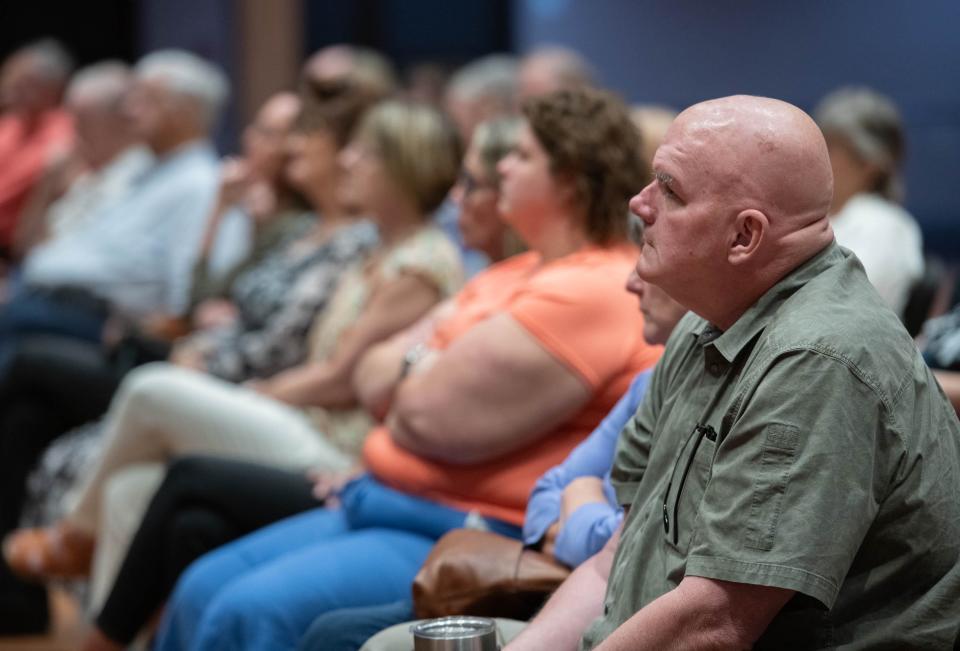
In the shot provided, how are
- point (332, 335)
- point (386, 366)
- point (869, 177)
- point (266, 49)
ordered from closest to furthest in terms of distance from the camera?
point (386, 366), point (332, 335), point (869, 177), point (266, 49)

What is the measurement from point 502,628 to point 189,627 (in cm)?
95

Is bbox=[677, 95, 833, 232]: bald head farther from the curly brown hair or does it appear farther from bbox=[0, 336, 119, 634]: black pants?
bbox=[0, 336, 119, 634]: black pants

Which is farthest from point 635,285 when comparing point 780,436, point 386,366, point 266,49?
point 266,49

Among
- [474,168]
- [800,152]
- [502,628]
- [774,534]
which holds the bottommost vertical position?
[502,628]

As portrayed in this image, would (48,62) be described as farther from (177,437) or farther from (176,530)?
(176,530)

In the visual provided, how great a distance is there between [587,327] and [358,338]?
1.01m

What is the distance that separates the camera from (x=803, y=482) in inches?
53.9

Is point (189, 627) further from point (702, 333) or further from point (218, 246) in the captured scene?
point (218, 246)

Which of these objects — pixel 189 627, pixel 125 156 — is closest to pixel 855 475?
pixel 189 627

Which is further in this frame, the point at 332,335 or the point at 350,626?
the point at 332,335

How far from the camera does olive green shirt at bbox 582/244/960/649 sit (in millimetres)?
1372

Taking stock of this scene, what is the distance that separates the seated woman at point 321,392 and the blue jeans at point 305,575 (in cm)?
53

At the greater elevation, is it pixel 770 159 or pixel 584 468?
pixel 770 159

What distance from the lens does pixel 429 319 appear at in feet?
9.57
